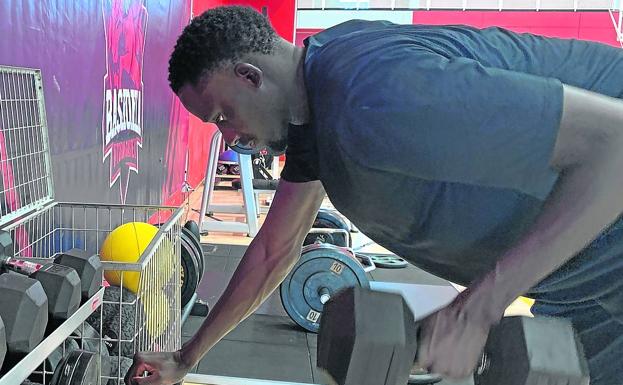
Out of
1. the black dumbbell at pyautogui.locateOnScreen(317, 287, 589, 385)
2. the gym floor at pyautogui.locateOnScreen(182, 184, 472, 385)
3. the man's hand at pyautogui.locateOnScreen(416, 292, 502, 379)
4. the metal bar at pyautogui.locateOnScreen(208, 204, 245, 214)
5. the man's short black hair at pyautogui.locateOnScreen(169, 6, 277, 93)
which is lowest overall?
the metal bar at pyautogui.locateOnScreen(208, 204, 245, 214)

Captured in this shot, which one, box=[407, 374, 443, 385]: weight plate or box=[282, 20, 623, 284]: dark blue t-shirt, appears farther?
box=[407, 374, 443, 385]: weight plate

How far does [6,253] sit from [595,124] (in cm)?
113

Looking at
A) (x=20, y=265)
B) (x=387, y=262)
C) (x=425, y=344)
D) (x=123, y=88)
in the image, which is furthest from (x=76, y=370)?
(x=387, y=262)

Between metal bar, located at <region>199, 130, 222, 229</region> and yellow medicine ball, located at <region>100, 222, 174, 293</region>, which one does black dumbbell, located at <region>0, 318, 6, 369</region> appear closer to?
yellow medicine ball, located at <region>100, 222, 174, 293</region>

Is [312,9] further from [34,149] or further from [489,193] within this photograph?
[489,193]

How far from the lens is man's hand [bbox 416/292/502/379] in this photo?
2.17 ft

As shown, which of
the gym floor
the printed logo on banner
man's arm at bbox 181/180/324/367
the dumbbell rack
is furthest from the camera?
the printed logo on banner

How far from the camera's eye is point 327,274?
2820 mm

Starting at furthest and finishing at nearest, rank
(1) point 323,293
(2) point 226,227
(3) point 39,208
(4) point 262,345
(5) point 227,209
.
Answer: (5) point 227,209 → (2) point 226,227 → (1) point 323,293 → (4) point 262,345 → (3) point 39,208

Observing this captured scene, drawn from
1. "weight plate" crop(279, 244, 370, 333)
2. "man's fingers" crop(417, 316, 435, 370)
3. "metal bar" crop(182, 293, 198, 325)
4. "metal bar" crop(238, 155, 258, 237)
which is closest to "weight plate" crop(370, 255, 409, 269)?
"metal bar" crop(238, 155, 258, 237)

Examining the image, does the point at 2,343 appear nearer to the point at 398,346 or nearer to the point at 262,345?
the point at 398,346

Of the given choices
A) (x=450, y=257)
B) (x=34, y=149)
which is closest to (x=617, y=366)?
(x=450, y=257)

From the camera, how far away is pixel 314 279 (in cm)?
283

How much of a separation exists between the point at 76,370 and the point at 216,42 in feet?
2.02
